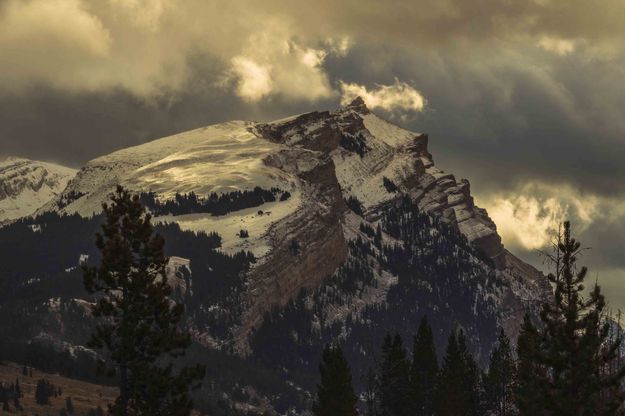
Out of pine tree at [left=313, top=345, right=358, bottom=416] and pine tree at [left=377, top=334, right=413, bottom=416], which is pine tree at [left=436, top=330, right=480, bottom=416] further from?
pine tree at [left=313, top=345, right=358, bottom=416]

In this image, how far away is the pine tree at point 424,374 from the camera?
181000 mm

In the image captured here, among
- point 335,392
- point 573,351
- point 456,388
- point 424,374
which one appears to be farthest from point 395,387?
point 573,351

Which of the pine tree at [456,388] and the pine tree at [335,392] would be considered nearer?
the pine tree at [335,392]

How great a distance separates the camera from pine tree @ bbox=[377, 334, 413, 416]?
18100 cm

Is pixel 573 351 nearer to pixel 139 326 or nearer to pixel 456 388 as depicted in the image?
pixel 139 326

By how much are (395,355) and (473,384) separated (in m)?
14.5

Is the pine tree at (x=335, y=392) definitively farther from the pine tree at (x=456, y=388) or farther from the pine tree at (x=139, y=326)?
the pine tree at (x=139, y=326)

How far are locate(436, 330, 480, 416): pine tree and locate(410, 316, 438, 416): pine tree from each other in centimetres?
151

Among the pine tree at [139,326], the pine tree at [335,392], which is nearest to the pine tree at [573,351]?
the pine tree at [139,326]

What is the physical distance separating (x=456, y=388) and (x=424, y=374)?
5.66m

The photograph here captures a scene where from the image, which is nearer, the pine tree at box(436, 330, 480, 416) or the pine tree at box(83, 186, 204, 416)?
the pine tree at box(83, 186, 204, 416)

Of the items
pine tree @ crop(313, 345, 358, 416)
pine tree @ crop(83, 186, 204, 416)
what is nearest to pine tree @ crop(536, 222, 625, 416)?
pine tree @ crop(83, 186, 204, 416)

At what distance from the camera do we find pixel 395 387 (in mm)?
181500

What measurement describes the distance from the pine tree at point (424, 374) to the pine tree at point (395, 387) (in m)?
0.93
